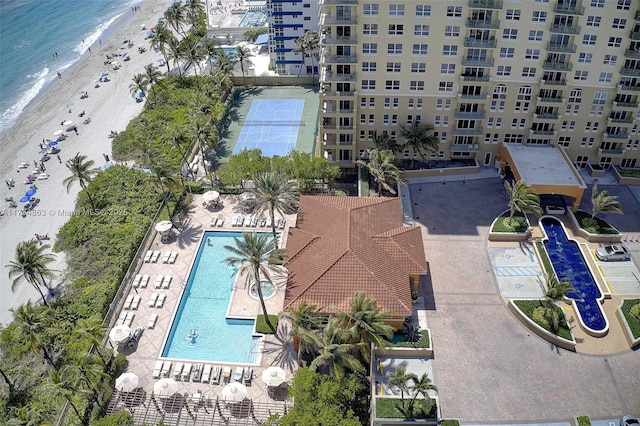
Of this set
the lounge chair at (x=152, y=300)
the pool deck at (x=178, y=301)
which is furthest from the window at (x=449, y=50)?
the lounge chair at (x=152, y=300)

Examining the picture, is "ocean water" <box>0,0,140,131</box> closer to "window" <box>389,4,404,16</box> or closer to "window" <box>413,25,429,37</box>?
"window" <box>389,4,404,16</box>

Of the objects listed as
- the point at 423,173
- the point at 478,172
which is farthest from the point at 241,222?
the point at 478,172

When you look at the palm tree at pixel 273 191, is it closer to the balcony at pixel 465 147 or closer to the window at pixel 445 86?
the window at pixel 445 86

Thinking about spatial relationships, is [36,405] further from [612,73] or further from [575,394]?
[612,73]

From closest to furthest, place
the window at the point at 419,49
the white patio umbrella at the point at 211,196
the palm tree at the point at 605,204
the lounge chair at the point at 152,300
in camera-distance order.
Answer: the lounge chair at the point at 152,300, the palm tree at the point at 605,204, the window at the point at 419,49, the white patio umbrella at the point at 211,196

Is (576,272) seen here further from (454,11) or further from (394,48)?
(394,48)
